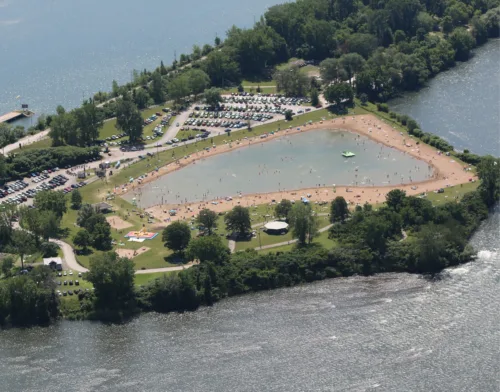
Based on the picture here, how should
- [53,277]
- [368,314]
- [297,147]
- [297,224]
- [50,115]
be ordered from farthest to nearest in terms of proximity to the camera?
1. [50,115]
2. [297,147]
3. [297,224]
4. [53,277]
5. [368,314]

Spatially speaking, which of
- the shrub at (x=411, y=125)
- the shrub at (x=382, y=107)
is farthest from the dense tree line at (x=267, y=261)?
the shrub at (x=382, y=107)

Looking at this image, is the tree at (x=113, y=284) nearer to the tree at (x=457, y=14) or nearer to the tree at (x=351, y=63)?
the tree at (x=351, y=63)

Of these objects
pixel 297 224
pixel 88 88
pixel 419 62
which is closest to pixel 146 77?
pixel 88 88

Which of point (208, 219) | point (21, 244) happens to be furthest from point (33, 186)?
point (208, 219)

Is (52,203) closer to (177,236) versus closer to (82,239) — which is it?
(82,239)

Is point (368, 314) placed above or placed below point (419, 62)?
below

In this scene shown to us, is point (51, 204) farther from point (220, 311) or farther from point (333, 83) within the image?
point (333, 83)
